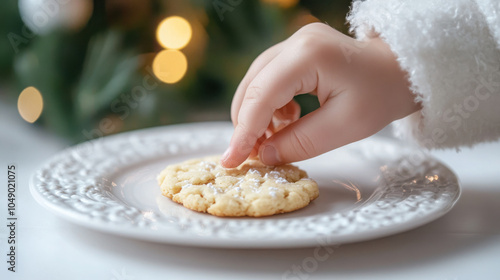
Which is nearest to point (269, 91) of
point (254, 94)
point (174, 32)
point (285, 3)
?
point (254, 94)

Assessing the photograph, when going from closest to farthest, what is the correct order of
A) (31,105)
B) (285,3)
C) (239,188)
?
(239,188) < (285,3) < (31,105)

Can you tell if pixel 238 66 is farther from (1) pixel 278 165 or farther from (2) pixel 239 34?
(1) pixel 278 165

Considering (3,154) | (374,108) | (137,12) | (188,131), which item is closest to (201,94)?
(137,12)

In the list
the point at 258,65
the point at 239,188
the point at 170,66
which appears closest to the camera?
the point at 239,188

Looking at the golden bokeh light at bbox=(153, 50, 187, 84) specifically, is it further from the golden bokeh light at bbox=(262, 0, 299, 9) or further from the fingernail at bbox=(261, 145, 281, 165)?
the fingernail at bbox=(261, 145, 281, 165)

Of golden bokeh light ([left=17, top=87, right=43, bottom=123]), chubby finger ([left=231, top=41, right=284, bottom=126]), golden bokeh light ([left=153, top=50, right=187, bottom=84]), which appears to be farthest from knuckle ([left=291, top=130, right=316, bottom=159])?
golden bokeh light ([left=17, top=87, right=43, bottom=123])

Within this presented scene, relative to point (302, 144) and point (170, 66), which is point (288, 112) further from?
point (170, 66)
